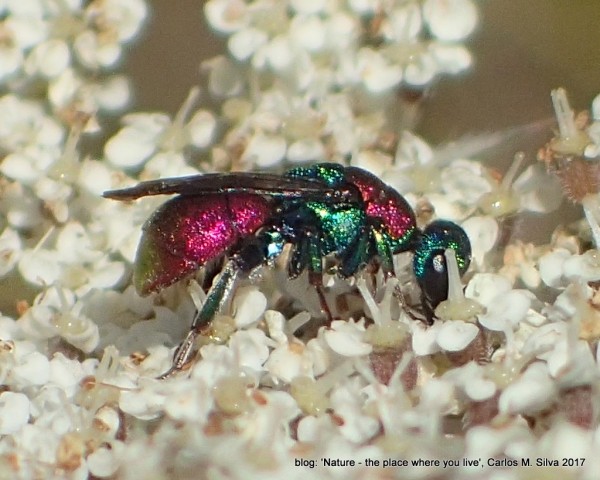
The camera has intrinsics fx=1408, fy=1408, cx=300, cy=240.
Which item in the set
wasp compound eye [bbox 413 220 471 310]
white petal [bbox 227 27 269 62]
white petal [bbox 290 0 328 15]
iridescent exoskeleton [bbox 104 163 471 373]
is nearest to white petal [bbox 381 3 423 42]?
white petal [bbox 290 0 328 15]

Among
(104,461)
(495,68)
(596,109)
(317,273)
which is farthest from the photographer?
(495,68)

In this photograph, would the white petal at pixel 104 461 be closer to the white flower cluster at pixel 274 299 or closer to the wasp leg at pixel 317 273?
the white flower cluster at pixel 274 299

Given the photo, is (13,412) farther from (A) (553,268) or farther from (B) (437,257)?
(A) (553,268)

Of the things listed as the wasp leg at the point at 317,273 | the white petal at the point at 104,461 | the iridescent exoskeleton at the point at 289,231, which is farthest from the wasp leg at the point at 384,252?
the white petal at the point at 104,461

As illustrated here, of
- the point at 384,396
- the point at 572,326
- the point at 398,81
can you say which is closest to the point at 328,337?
the point at 384,396

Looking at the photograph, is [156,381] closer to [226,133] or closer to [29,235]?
[29,235]

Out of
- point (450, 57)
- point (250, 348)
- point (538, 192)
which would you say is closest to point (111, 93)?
point (450, 57)
